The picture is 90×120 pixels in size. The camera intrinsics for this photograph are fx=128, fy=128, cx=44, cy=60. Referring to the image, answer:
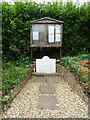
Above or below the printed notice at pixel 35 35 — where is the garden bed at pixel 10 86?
below

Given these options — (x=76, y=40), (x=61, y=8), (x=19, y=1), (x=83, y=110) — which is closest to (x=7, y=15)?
(x=19, y=1)

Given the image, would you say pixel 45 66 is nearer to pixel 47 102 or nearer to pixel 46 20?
pixel 46 20

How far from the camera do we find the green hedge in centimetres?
544

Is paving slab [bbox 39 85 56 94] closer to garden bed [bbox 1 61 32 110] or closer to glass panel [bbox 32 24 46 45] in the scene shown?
garden bed [bbox 1 61 32 110]

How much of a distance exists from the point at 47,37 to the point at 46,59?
1.04m

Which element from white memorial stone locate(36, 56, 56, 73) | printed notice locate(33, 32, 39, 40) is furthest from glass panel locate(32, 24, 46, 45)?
white memorial stone locate(36, 56, 56, 73)

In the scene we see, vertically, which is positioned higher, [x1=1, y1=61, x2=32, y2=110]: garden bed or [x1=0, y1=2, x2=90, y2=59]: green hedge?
[x1=0, y1=2, x2=90, y2=59]: green hedge

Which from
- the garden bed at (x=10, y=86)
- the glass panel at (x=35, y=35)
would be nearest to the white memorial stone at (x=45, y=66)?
the garden bed at (x=10, y=86)

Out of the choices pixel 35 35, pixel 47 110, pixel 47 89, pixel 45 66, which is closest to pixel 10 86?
pixel 47 89

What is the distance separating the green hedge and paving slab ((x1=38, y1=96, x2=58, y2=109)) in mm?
3099

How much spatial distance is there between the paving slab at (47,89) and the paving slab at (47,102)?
31 centimetres

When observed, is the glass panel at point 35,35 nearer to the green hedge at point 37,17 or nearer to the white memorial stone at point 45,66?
the green hedge at point 37,17

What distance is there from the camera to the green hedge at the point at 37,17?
5.44 meters

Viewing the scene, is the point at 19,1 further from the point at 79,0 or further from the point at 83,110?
the point at 83,110
